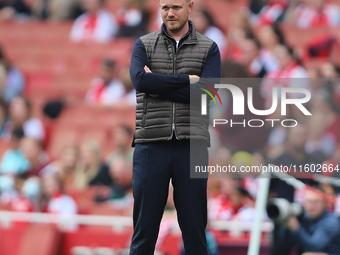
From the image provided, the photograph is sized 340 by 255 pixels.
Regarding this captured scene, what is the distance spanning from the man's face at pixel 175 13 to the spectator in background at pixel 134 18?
6784mm

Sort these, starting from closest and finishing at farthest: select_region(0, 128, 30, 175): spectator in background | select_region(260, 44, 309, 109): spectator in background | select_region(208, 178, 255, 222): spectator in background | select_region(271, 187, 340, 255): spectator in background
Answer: select_region(271, 187, 340, 255): spectator in background, select_region(208, 178, 255, 222): spectator in background, select_region(260, 44, 309, 109): spectator in background, select_region(0, 128, 30, 175): spectator in background

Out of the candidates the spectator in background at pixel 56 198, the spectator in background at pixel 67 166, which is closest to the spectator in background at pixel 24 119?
the spectator in background at pixel 67 166

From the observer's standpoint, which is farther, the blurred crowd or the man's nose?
the blurred crowd

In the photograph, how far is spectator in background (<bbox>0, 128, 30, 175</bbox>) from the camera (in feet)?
24.8

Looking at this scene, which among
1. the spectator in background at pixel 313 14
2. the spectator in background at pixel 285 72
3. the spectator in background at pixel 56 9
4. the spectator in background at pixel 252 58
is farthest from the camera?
the spectator in background at pixel 56 9

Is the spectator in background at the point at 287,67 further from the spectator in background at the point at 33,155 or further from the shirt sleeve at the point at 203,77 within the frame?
the shirt sleeve at the point at 203,77

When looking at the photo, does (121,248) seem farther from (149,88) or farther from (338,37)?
(338,37)

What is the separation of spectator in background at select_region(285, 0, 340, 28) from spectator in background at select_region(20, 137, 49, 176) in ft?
14.4

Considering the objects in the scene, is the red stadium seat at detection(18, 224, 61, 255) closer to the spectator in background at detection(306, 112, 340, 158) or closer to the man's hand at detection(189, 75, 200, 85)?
the spectator in background at detection(306, 112, 340, 158)

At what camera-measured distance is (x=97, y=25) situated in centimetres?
1049

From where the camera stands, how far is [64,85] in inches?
396

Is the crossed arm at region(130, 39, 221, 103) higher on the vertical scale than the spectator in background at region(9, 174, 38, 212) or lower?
higher

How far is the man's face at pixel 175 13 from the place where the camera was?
3.05 m

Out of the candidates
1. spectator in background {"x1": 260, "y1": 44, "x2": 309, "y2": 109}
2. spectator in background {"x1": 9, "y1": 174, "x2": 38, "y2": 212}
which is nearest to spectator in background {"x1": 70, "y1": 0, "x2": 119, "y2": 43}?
spectator in background {"x1": 260, "y1": 44, "x2": 309, "y2": 109}
